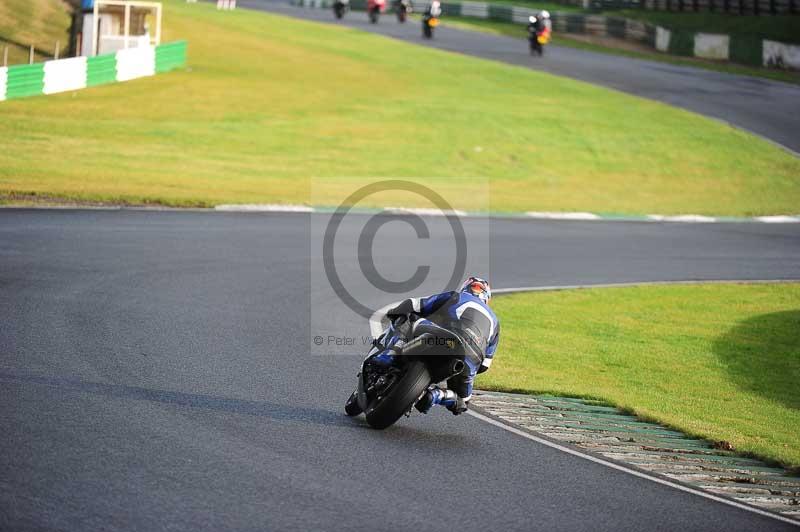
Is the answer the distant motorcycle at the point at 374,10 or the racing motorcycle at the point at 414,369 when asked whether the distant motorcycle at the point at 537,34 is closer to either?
the distant motorcycle at the point at 374,10

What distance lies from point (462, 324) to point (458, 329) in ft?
0.22

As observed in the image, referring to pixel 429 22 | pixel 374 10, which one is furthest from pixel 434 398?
pixel 374 10

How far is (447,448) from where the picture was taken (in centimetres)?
944

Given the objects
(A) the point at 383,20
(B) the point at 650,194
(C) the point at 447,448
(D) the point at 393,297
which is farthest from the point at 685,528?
(A) the point at 383,20

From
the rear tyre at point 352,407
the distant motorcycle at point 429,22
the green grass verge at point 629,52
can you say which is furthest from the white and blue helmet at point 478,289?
the distant motorcycle at point 429,22

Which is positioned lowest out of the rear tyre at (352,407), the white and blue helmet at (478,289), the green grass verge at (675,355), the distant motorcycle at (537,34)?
the green grass verge at (675,355)

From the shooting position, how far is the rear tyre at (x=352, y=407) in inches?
395

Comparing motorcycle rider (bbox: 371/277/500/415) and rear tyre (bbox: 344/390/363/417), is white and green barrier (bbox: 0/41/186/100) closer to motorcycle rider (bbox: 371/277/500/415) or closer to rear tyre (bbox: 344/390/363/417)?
rear tyre (bbox: 344/390/363/417)

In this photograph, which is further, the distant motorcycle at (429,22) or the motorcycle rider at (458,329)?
the distant motorcycle at (429,22)

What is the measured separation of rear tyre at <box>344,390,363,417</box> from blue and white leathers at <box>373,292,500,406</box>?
484mm

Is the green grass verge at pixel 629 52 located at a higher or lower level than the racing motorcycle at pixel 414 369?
higher

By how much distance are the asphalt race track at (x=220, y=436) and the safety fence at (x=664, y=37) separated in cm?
4237

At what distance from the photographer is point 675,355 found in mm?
15031

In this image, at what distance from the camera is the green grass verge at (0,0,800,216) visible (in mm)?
27625
